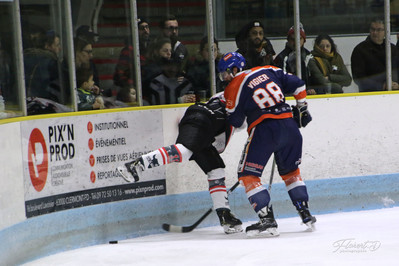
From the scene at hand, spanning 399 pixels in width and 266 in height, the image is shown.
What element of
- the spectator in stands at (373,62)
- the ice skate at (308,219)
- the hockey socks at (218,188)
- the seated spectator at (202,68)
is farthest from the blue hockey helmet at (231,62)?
the spectator in stands at (373,62)

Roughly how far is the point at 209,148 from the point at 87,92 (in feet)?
3.05

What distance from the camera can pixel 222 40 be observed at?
589 cm

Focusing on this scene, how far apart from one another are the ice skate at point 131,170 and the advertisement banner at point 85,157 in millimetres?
247

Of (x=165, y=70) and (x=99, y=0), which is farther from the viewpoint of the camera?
(x=165, y=70)

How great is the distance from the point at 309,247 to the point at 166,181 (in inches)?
49.7

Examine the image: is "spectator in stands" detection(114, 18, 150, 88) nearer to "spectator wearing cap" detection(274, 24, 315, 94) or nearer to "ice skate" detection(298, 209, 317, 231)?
"spectator wearing cap" detection(274, 24, 315, 94)

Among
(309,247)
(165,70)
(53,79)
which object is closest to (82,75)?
(53,79)

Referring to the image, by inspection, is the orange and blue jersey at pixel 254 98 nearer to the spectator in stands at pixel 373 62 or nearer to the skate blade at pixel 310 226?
the skate blade at pixel 310 226

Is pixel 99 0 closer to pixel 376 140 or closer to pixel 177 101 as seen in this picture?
pixel 177 101

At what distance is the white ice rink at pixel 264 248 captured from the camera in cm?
446

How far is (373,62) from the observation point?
628 centimetres

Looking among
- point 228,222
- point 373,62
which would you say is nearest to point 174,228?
point 228,222

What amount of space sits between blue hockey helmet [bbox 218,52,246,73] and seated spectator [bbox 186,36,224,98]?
0.44 meters

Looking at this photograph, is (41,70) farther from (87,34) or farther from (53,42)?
(87,34)
